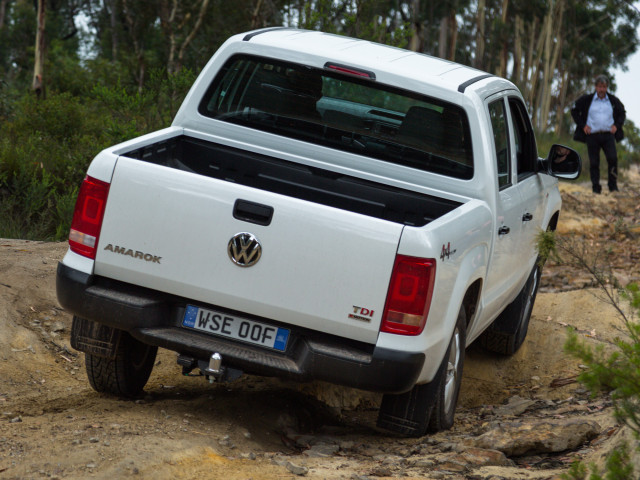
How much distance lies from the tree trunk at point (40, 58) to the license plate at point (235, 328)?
14.6m

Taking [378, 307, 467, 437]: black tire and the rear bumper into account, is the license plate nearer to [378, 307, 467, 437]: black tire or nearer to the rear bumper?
the rear bumper

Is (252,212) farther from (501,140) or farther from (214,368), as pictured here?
(501,140)

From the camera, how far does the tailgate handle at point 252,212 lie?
4031 mm

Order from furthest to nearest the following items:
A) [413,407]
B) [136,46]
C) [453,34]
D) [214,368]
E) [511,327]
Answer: [453,34] < [136,46] < [511,327] < [413,407] < [214,368]

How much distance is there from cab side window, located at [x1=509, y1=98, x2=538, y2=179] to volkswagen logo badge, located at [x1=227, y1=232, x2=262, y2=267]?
279 cm

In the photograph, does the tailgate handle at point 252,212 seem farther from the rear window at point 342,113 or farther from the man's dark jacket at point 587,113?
the man's dark jacket at point 587,113

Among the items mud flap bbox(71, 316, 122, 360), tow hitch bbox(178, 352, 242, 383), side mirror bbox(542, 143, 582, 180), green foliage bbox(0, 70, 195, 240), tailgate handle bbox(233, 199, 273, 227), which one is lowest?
green foliage bbox(0, 70, 195, 240)

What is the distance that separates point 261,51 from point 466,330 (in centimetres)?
194

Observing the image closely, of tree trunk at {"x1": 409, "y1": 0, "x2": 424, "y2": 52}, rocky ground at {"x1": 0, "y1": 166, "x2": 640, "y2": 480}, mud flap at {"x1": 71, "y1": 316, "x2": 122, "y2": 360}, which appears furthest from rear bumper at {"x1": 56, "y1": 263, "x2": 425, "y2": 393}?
tree trunk at {"x1": 409, "y1": 0, "x2": 424, "y2": 52}

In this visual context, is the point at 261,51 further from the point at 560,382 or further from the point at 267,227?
the point at 560,382

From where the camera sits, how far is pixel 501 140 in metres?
5.62

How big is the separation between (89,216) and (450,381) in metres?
2.05

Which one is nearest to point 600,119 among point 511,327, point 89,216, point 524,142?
point 511,327

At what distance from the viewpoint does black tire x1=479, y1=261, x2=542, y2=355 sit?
6.85 metres
